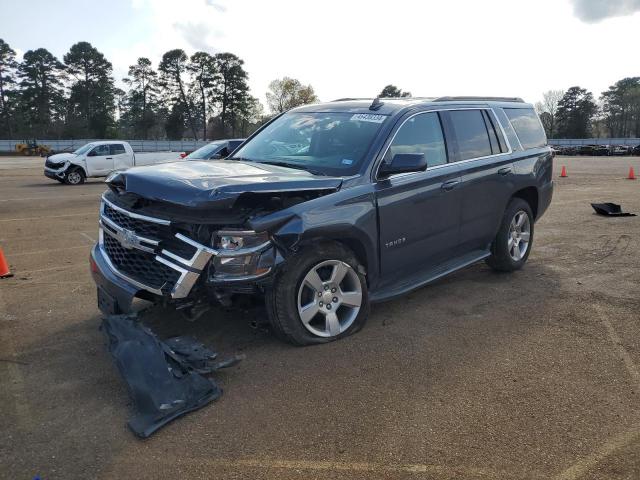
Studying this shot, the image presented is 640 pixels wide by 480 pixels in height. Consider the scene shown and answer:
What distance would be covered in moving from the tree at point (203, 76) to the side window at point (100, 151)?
68979 millimetres

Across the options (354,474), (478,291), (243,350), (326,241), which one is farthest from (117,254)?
(478,291)

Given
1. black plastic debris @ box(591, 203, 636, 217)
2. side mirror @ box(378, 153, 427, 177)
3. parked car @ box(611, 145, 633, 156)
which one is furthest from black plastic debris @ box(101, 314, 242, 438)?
parked car @ box(611, 145, 633, 156)

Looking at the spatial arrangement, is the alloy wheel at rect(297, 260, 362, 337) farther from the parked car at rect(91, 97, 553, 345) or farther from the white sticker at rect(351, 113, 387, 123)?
the white sticker at rect(351, 113, 387, 123)

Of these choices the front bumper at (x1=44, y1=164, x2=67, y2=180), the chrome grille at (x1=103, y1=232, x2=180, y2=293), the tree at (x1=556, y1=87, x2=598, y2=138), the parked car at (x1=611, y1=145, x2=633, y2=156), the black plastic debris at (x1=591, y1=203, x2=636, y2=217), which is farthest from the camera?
the tree at (x1=556, y1=87, x2=598, y2=138)

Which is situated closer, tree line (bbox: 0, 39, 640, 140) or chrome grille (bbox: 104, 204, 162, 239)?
chrome grille (bbox: 104, 204, 162, 239)

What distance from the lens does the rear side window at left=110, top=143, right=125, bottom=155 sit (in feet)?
77.0

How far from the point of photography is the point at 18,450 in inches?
114

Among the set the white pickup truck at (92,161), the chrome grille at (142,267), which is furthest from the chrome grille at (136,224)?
the white pickup truck at (92,161)

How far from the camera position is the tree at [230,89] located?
8819 centimetres

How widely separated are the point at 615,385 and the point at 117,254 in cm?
373

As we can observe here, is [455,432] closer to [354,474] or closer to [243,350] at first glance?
[354,474]

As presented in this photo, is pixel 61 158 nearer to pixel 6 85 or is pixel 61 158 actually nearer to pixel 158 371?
pixel 158 371

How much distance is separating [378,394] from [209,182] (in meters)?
1.81

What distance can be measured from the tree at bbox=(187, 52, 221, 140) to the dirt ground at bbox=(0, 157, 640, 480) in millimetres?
88463
